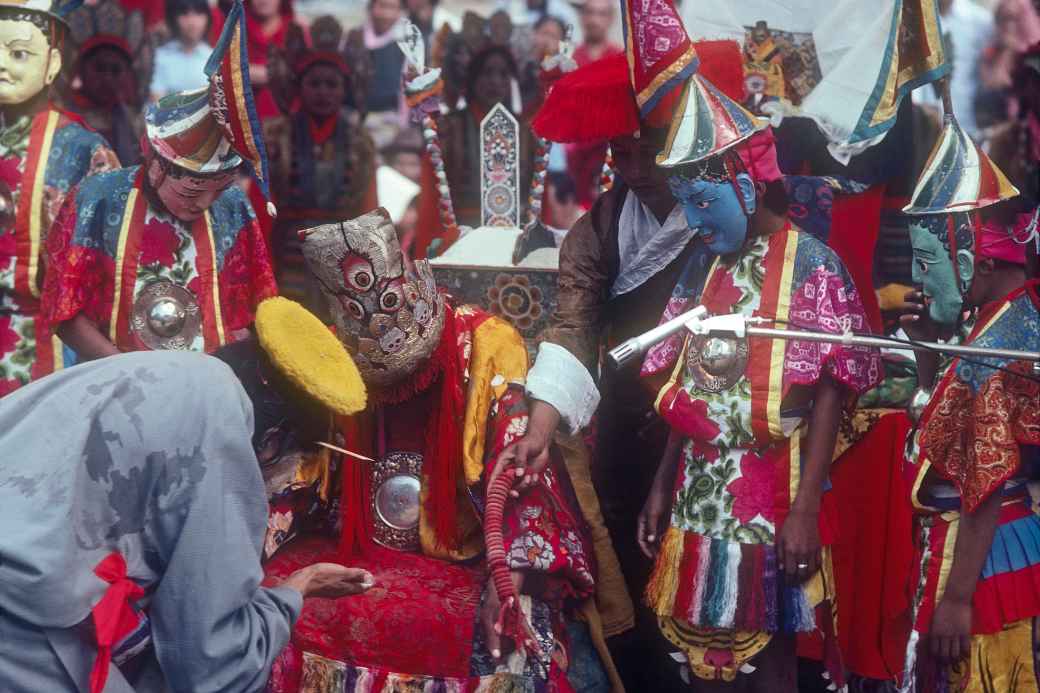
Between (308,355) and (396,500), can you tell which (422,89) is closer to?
(396,500)

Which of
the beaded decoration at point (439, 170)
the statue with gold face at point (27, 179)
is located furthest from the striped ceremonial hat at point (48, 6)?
the beaded decoration at point (439, 170)

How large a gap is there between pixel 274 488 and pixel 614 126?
1.40m

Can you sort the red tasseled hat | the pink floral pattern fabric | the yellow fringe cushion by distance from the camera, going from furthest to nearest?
1. the red tasseled hat
2. the pink floral pattern fabric
3. the yellow fringe cushion

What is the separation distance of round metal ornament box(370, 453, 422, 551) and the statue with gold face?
4.82ft

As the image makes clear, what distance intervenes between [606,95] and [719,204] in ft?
2.00

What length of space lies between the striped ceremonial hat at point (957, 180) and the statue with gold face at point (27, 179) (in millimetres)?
2707

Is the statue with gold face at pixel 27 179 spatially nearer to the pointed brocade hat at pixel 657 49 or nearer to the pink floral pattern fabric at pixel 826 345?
the pointed brocade hat at pixel 657 49

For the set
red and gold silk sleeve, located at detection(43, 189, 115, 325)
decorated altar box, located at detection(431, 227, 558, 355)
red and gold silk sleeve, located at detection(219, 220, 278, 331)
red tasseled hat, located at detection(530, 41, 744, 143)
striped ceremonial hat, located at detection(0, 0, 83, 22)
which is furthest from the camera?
striped ceremonial hat, located at detection(0, 0, 83, 22)

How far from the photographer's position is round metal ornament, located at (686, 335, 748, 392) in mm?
3287

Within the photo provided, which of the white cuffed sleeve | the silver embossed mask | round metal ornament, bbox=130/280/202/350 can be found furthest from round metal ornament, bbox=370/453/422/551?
round metal ornament, bbox=130/280/202/350

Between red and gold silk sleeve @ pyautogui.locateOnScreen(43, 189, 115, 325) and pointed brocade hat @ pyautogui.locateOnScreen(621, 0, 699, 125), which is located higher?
pointed brocade hat @ pyautogui.locateOnScreen(621, 0, 699, 125)

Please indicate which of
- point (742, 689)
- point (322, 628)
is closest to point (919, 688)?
point (742, 689)

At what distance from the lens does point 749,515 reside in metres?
3.29

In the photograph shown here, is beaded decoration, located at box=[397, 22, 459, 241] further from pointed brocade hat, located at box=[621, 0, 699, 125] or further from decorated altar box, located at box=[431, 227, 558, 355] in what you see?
pointed brocade hat, located at box=[621, 0, 699, 125]
